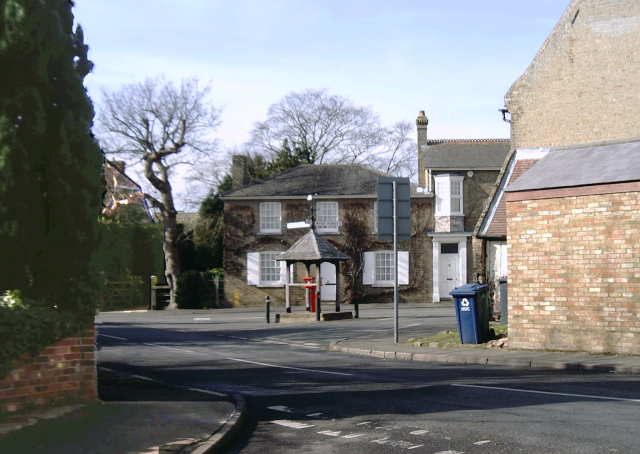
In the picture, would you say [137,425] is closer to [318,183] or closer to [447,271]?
[447,271]

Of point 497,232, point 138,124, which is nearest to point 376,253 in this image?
point 138,124

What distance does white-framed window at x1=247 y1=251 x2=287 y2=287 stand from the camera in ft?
133

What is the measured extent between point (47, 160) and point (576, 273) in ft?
33.7

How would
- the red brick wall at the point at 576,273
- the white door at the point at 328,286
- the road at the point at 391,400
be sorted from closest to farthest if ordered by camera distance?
1. the road at the point at 391,400
2. the red brick wall at the point at 576,273
3. the white door at the point at 328,286

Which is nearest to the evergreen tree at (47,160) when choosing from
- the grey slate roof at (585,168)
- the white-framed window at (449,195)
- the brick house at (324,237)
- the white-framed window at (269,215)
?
the grey slate roof at (585,168)

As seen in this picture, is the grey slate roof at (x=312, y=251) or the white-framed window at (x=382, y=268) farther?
the white-framed window at (x=382, y=268)

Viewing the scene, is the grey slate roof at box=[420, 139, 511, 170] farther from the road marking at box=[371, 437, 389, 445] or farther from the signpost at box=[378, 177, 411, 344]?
the road marking at box=[371, 437, 389, 445]

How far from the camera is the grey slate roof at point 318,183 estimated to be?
40812 millimetres

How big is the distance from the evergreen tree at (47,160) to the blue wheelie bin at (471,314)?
31.6 feet

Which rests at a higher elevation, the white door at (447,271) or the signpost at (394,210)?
the signpost at (394,210)

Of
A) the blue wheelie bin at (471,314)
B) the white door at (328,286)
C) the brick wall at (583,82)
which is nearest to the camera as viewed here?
the blue wheelie bin at (471,314)

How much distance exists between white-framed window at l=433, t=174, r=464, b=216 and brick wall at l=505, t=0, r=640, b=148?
14378mm

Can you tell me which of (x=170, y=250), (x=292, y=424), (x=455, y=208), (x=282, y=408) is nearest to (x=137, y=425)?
(x=292, y=424)

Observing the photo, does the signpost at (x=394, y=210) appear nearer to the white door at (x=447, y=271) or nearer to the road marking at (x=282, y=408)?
the road marking at (x=282, y=408)
